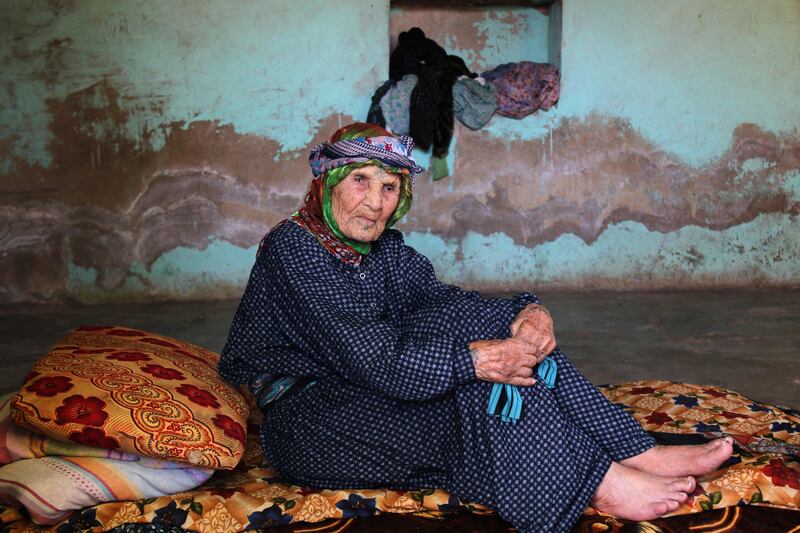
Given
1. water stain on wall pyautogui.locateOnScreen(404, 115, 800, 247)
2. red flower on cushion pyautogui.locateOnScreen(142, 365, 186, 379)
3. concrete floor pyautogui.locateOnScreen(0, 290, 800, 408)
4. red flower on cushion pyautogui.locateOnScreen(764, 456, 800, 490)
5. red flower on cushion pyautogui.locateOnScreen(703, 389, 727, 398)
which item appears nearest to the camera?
red flower on cushion pyautogui.locateOnScreen(764, 456, 800, 490)

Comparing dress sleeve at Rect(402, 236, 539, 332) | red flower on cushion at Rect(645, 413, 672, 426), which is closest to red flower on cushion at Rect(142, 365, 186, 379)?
dress sleeve at Rect(402, 236, 539, 332)

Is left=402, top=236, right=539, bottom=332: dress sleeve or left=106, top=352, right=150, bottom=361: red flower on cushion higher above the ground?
left=402, top=236, right=539, bottom=332: dress sleeve

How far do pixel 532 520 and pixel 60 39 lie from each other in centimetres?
451

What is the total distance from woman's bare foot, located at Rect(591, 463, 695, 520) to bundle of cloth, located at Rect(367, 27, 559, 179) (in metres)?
3.63

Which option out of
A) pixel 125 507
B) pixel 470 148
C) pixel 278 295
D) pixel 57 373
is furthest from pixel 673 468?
pixel 470 148

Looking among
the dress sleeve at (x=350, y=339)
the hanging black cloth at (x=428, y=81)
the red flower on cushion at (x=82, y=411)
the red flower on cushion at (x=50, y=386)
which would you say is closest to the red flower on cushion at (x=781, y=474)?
the dress sleeve at (x=350, y=339)

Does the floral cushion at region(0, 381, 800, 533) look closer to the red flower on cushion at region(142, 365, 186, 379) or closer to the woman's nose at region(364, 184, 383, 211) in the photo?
the red flower on cushion at region(142, 365, 186, 379)

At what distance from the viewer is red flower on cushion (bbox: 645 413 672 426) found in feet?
8.96

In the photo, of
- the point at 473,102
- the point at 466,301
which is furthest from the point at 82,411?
the point at 473,102

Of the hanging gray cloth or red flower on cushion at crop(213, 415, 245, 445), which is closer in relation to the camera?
red flower on cushion at crop(213, 415, 245, 445)

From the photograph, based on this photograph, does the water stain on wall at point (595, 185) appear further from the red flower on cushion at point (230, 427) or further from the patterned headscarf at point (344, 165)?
the red flower on cushion at point (230, 427)

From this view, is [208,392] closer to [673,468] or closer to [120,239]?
[673,468]

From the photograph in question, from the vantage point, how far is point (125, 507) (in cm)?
208

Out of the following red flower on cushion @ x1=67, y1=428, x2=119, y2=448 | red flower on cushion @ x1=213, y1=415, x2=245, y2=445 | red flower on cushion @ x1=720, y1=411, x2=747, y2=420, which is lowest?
red flower on cushion @ x1=720, y1=411, x2=747, y2=420
